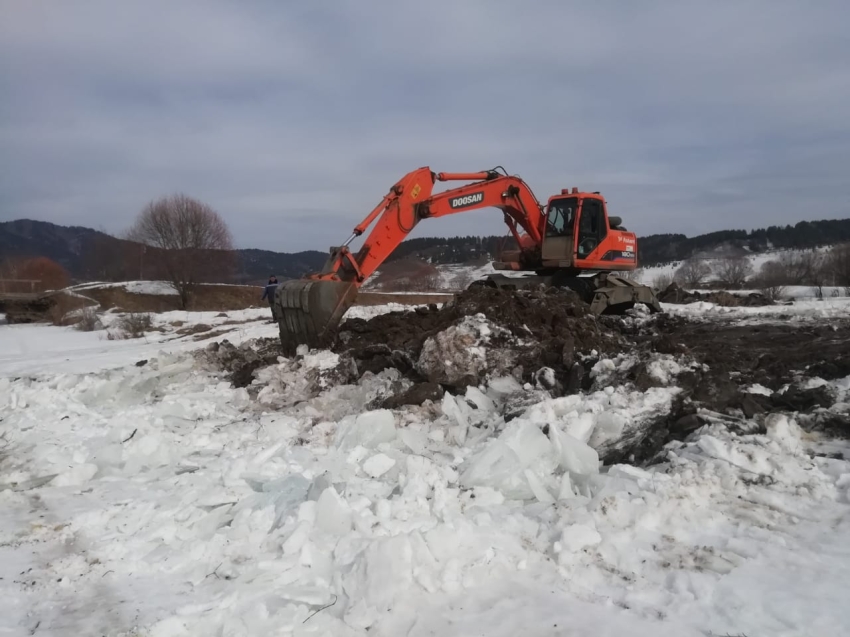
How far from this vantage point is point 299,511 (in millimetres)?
3455

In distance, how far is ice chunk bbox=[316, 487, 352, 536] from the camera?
3.34 m

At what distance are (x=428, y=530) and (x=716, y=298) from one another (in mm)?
15143

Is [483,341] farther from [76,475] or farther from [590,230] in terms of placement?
[590,230]

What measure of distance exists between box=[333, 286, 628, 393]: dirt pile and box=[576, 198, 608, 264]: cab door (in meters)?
2.44

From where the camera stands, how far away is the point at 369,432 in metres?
4.87

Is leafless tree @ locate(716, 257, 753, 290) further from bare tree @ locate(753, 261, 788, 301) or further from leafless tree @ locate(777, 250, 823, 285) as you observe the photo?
leafless tree @ locate(777, 250, 823, 285)

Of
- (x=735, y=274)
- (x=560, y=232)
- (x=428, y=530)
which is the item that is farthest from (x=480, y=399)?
(x=735, y=274)

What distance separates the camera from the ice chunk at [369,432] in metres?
4.82

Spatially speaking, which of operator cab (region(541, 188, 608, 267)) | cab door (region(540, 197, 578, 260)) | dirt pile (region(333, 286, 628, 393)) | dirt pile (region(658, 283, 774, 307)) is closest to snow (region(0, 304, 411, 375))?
dirt pile (region(333, 286, 628, 393))

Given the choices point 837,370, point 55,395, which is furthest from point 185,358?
point 837,370

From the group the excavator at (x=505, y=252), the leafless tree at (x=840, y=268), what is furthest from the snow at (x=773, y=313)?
the leafless tree at (x=840, y=268)

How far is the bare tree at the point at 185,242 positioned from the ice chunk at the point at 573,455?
3100cm

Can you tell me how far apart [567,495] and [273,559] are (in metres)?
1.91

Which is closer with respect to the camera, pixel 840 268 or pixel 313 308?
pixel 313 308
